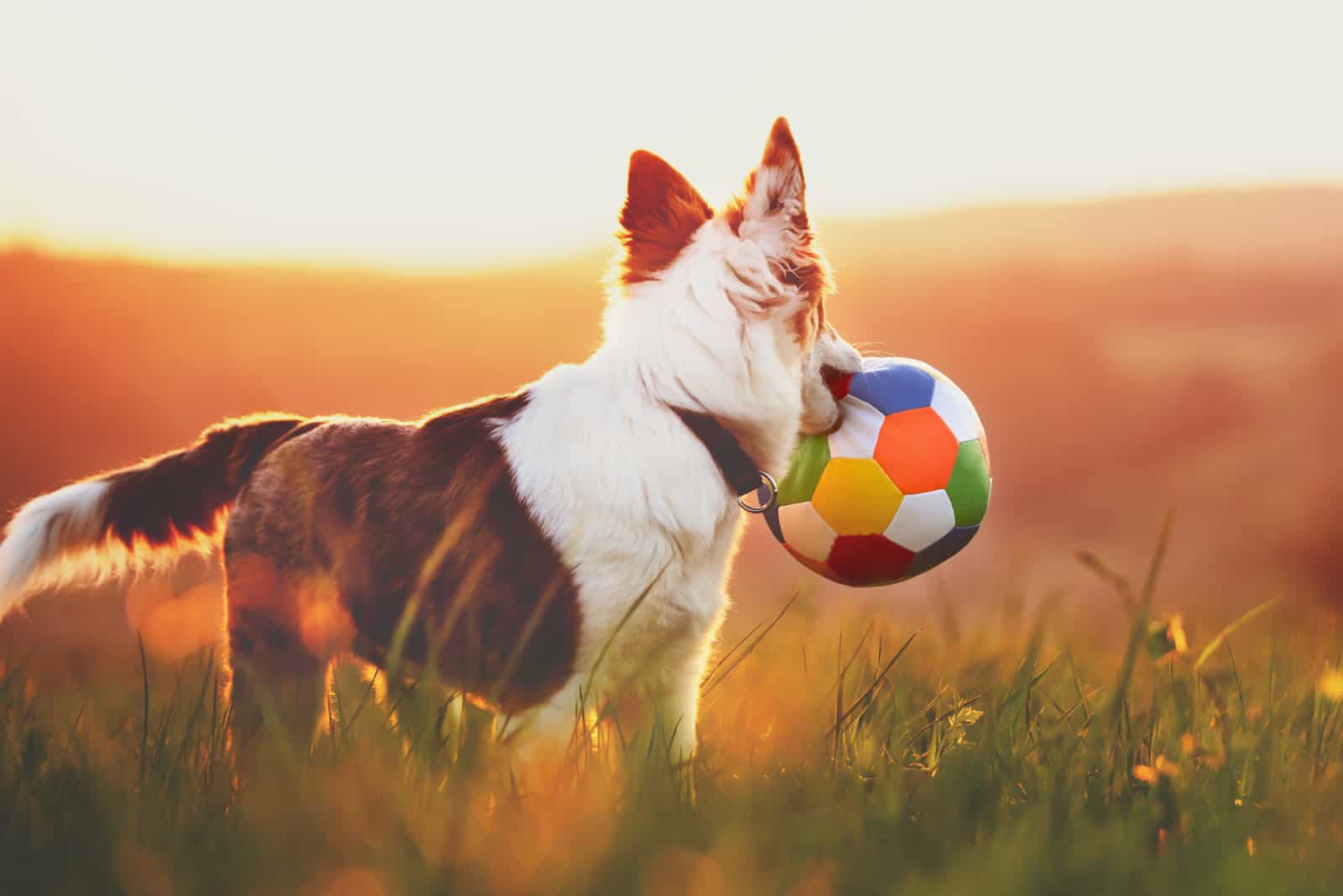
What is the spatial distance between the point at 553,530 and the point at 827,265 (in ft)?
4.56

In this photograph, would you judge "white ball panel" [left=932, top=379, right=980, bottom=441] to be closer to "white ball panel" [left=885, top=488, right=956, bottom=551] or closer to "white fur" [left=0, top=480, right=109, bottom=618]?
"white ball panel" [left=885, top=488, right=956, bottom=551]

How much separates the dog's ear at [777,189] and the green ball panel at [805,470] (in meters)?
0.81

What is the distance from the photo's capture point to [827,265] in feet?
12.2

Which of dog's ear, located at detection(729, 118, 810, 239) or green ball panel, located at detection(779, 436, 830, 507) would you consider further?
green ball panel, located at detection(779, 436, 830, 507)

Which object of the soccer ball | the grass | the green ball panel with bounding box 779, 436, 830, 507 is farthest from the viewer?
the green ball panel with bounding box 779, 436, 830, 507

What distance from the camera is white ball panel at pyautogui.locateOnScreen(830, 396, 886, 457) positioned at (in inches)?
150

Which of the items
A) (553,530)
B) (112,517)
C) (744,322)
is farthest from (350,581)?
(744,322)

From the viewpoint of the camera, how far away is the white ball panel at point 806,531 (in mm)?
3844

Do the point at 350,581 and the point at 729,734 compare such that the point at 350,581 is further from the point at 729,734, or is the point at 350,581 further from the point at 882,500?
the point at 882,500

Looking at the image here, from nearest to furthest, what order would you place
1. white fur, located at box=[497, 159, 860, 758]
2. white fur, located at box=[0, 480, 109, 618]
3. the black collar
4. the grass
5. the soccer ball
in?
the grass, white fur, located at box=[497, 159, 860, 758], the black collar, white fur, located at box=[0, 480, 109, 618], the soccer ball

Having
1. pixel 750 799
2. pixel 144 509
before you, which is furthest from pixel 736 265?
pixel 144 509

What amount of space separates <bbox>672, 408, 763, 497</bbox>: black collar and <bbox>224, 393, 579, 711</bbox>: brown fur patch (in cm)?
62

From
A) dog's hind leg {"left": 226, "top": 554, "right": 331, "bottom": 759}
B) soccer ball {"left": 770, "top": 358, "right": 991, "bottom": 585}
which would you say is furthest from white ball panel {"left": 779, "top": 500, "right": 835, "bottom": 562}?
dog's hind leg {"left": 226, "top": 554, "right": 331, "bottom": 759}

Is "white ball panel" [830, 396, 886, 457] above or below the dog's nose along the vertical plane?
below
